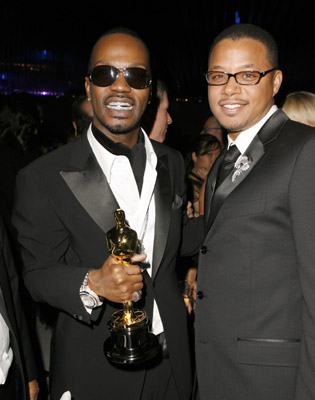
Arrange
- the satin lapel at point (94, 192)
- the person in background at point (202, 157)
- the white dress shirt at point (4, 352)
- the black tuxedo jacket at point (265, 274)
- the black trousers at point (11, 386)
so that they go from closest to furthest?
the black tuxedo jacket at point (265, 274)
the white dress shirt at point (4, 352)
the black trousers at point (11, 386)
the satin lapel at point (94, 192)
the person in background at point (202, 157)

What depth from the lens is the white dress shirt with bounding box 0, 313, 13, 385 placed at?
1559mm

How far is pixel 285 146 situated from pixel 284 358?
31.9 inches

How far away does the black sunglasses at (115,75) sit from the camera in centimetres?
190

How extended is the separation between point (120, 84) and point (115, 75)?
51 mm

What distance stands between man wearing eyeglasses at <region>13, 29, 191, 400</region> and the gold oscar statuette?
0.48 feet

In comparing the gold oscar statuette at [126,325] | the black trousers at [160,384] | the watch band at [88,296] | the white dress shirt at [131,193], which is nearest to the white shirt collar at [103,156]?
the white dress shirt at [131,193]

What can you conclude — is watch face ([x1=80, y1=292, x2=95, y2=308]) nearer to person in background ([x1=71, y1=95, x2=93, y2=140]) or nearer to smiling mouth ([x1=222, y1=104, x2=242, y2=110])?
smiling mouth ([x1=222, y1=104, x2=242, y2=110])

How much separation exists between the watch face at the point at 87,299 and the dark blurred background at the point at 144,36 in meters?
7.28

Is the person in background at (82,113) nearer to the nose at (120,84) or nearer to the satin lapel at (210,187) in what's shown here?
the nose at (120,84)

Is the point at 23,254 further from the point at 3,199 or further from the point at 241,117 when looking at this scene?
the point at 3,199

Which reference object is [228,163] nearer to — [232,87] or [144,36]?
[232,87]

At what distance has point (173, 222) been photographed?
200cm

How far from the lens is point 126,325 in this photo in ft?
5.12

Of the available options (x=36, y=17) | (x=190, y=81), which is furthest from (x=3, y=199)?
(x=190, y=81)
